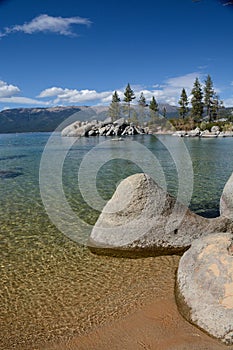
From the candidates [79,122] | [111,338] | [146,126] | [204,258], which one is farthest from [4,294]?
[146,126]

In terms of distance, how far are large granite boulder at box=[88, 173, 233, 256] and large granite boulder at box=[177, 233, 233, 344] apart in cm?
193

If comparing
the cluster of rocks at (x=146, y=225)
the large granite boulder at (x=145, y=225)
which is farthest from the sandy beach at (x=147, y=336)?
the large granite boulder at (x=145, y=225)

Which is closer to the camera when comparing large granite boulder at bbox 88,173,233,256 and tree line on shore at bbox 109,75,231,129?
large granite boulder at bbox 88,173,233,256

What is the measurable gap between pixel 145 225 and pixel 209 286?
9.85 feet

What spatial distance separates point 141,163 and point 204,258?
21.7 m

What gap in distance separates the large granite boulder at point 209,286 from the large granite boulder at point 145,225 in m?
1.93

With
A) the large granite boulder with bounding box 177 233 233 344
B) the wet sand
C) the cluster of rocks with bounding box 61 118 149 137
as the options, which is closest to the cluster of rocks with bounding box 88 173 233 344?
the large granite boulder with bounding box 177 233 233 344

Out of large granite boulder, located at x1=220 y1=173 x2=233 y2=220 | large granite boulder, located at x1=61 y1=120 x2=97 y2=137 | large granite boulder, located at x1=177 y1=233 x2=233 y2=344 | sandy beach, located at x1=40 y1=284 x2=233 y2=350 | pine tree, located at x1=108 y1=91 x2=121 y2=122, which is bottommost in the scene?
sandy beach, located at x1=40 y1=284 x2=233 y2=350

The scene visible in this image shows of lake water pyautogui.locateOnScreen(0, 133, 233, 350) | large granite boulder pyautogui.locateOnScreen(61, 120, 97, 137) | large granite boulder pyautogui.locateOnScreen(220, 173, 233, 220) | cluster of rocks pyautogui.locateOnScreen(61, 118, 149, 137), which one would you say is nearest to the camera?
lake water pyautogui.locateOnScreen(0, 133, 233, 350)

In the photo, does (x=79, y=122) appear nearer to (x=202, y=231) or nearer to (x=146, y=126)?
(x=146, y=126)

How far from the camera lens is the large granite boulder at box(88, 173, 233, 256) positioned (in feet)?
26.8

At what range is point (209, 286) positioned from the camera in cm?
537

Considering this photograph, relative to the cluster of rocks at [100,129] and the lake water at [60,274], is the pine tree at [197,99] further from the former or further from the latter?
the lake water at [60,274]

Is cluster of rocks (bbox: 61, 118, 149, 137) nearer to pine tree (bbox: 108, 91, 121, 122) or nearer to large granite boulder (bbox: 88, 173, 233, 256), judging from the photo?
pine tree (bbox: 108, 91, 121, 122)
